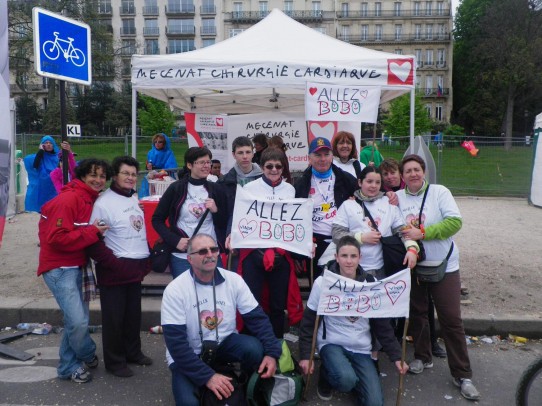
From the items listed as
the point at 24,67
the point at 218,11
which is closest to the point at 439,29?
the point at 218,11

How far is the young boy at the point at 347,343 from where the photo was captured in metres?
3.49

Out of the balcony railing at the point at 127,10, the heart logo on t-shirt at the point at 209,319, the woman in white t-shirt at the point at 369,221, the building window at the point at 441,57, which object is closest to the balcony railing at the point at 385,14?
the building window at the point at 441,57

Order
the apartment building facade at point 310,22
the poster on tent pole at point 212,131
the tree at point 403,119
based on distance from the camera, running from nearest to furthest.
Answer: the poster on tent pole at point 212,131, the tree at point 403,119, the apartment building facade at point 310,22

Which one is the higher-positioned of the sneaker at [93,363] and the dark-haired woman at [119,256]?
the dark-haired woman at [119,256]

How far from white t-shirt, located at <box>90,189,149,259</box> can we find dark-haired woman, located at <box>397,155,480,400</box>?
85.8 inches

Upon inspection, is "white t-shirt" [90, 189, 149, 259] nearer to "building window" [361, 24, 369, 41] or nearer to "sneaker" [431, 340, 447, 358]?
"sneaker" [431, 340, 447, 358]

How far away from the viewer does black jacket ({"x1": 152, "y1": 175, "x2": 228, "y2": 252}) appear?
408 cm

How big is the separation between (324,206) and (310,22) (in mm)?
63613

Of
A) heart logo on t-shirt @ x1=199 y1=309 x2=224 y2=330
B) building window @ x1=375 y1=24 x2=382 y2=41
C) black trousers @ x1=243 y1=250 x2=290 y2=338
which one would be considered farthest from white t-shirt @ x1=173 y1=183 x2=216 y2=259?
building window @ x1=375 y1=24 x2=382 y2=41

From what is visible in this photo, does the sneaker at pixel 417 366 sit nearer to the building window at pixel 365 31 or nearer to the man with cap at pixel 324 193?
the man with cap at pixel 324 193

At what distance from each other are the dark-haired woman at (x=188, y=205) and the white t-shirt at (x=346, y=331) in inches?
46.0

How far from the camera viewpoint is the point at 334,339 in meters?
3.70

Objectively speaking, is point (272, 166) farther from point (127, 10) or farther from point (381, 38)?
point (127, 10)

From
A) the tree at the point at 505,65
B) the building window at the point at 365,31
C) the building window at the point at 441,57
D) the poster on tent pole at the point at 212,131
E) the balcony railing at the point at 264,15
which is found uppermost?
the balcony railing at the point at 264,15
